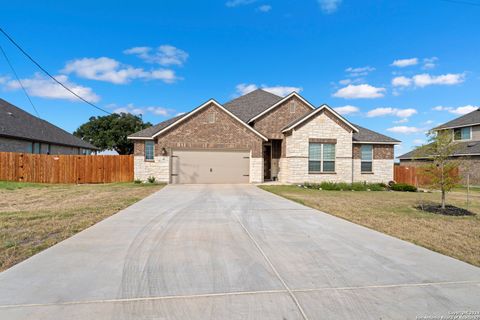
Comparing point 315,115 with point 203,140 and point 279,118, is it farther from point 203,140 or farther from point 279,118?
point 203,140

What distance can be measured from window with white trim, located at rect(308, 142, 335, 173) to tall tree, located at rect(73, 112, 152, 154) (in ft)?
130

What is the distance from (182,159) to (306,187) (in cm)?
824

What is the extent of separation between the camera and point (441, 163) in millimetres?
10695

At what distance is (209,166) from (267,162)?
210 inches

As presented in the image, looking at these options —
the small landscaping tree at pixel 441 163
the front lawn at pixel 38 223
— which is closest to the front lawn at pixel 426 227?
the small landscaping tree at pixel 441 163

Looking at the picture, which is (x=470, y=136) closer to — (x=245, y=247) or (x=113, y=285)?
(x=245, y=247)

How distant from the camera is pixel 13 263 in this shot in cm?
434

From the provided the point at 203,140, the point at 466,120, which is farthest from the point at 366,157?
the point at 466,120

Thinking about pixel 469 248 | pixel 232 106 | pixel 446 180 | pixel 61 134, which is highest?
pixel 232 106

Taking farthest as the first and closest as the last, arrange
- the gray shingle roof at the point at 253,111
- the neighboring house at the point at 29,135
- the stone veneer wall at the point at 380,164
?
Result: the neighboring house at the point at 29,135, the stone veneer wall at the point at 380,164, the gray shingle roof at the point at 253,111

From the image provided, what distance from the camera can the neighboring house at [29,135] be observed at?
21.7 meters

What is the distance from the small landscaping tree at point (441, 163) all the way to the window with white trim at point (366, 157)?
395 inches

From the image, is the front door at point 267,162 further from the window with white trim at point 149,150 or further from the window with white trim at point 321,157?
the window with white trim at point 149,150

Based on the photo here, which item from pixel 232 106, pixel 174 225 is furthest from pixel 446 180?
pixel 232 106
